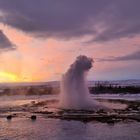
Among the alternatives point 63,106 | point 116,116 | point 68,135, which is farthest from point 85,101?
point 68,135

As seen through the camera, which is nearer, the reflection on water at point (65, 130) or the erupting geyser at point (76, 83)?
the reflection on water at point (65, 130)

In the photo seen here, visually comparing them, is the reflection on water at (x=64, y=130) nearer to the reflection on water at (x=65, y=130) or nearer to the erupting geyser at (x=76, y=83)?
the reflection on water at (x=65, y=130)

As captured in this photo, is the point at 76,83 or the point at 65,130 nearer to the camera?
the point at 65,130

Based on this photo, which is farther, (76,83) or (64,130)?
(76,83)

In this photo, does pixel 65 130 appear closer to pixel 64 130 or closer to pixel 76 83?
pixel 64 130

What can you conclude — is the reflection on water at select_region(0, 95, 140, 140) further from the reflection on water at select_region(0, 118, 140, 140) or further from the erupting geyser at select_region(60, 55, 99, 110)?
the erupting geyser at select_region(60, 55, 99, 110)

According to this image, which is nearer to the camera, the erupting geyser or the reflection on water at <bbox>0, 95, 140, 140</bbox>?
the reflection on water at <bbox>0, 95, 140, 140</bbox>

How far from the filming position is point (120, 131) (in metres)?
34.5

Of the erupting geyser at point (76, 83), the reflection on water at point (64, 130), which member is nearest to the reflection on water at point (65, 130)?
the reflection on water at point (64, 130)

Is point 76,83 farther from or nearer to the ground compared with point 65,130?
farther from the ground

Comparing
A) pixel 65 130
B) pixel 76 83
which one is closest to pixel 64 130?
pixel 65 130

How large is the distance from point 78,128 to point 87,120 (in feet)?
18.2

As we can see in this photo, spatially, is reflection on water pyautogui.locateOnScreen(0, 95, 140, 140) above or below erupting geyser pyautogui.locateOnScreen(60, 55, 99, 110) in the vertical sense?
below

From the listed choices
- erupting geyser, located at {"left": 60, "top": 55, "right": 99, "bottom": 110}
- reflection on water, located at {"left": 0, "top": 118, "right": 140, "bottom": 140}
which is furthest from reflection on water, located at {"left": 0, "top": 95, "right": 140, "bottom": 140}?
erupting geyser, located at {"left": 60, "top": 55, "right": 99, "bottom": 110}
